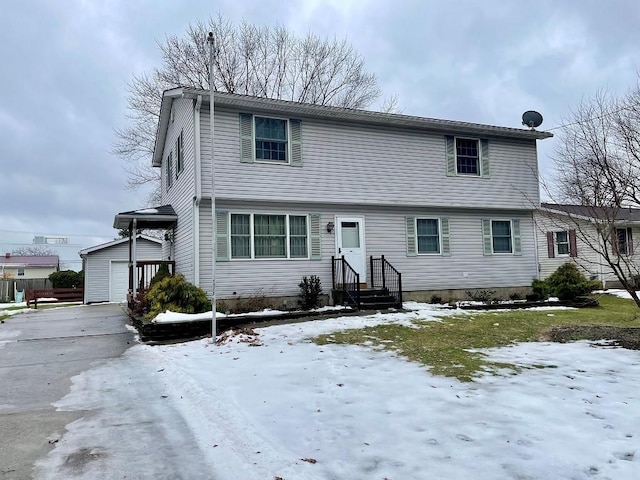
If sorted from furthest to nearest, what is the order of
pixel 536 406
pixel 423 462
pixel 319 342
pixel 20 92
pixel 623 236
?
pixel 20 92 < pixel 623 236 < pixel 319 342 < pixel 536 406 < pixel 423 462

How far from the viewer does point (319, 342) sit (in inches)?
310

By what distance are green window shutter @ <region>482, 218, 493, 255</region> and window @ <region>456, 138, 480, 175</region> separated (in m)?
1.64

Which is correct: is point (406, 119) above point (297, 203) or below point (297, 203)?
above

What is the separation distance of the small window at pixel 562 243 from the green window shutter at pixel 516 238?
764 centimetres

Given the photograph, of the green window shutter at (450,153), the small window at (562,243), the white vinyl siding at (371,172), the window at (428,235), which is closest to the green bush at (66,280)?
the white vinyl siding at (371,172)

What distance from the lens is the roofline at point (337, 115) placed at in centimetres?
1155

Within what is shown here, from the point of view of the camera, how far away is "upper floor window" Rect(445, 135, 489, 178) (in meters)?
14.6

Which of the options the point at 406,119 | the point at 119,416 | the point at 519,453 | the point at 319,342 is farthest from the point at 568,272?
the point at 119,416

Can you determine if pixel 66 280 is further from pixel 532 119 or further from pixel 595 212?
pixel 595 212

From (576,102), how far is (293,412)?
36.3 ft

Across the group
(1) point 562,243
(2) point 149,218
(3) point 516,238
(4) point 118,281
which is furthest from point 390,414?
(4) point 118,281

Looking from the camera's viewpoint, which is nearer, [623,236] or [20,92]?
[623,236]

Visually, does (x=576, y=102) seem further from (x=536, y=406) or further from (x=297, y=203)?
(x=536, y=406)

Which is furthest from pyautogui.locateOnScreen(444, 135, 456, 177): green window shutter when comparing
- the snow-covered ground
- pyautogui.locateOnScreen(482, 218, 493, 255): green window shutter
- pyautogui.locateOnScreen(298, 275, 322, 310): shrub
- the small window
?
the small window
